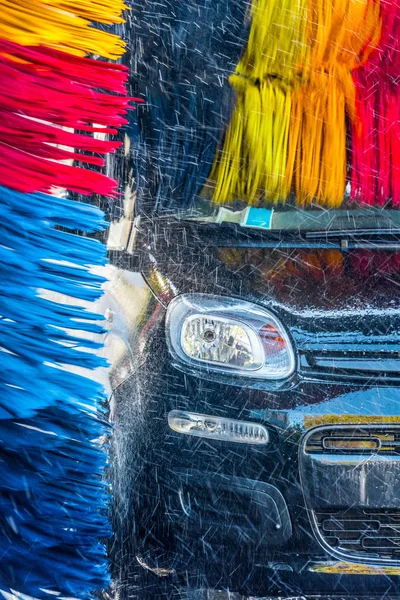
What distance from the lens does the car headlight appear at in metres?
1.77

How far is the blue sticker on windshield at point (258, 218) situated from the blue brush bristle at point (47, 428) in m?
0.40

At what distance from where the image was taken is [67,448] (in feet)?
6.18

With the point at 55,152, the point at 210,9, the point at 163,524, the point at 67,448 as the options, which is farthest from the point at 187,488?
the point at 210,9

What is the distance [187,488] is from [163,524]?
116mm

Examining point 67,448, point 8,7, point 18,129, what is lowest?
point 67,448

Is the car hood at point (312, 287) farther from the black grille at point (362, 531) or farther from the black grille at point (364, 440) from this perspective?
the black grille at point (362, 531)

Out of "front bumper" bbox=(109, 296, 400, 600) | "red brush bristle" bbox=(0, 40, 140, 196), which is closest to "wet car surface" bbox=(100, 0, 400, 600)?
"front bumper" bbox=(109, 296, 400, 600)

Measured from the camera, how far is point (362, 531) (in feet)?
5.84

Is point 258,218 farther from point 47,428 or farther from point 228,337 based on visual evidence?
point 47,428

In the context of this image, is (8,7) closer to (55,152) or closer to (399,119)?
(55,152)

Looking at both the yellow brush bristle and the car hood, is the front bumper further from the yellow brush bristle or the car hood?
the yellow brush bristle

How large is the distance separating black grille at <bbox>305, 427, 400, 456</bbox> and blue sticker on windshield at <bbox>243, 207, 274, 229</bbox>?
574 mm

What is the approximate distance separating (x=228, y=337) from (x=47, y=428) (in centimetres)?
49

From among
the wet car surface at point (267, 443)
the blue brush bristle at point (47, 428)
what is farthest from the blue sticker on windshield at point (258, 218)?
the blue brush bristle at point (47, 428)
